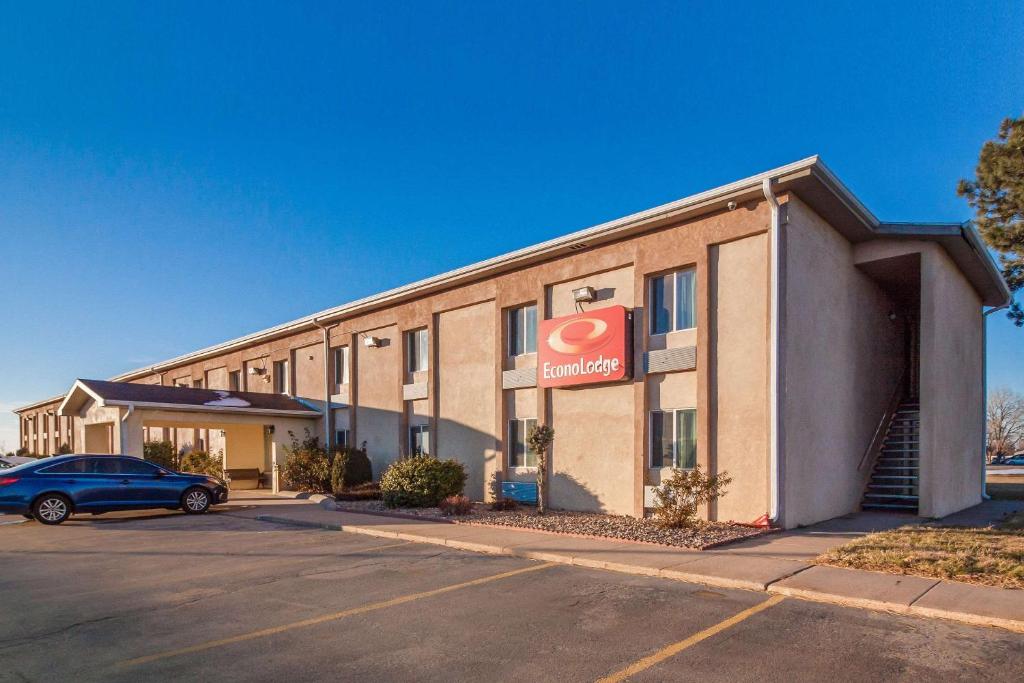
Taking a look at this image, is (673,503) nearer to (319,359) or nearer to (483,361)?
(483,361)

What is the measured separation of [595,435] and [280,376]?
1712 centimetres

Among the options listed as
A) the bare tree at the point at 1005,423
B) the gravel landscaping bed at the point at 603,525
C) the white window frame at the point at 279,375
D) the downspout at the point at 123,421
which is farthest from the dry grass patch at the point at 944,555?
the bare tree at the point at 1005,423

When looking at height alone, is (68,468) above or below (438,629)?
above

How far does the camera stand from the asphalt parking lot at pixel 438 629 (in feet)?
17.6

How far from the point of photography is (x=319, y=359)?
997 inches

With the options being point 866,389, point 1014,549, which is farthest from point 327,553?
point 866,389

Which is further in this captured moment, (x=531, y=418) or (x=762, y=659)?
(x=531, y=418)

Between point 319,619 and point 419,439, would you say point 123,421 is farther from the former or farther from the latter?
point 319,619

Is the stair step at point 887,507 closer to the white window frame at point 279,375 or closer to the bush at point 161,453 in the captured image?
the white window frame at point 279,375

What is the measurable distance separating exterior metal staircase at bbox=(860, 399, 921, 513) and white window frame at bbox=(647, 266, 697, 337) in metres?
5.79

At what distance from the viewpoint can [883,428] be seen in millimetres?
17156

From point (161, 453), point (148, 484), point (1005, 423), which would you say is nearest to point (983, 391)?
point (148, 484)

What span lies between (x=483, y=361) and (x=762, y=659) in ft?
43.8

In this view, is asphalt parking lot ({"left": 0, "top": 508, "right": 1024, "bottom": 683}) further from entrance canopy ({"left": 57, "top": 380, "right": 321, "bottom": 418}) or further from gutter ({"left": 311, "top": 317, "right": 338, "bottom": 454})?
gutter ({"left": 311, "top": 317, "right": 338, "bottom": 454})
